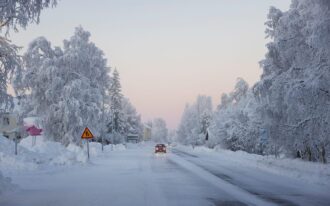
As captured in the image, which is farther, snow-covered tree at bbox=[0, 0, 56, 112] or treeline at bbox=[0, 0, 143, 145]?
treeline at bbox=[0, 0, 143, 145]

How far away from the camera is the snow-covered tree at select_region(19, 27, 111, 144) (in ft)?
149

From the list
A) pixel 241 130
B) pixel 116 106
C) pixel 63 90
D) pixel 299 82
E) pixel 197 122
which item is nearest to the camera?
pixel 299 82

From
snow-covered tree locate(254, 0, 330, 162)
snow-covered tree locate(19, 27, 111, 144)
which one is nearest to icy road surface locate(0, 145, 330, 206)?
snow-covered tree locate(254, 0, 330, 162)

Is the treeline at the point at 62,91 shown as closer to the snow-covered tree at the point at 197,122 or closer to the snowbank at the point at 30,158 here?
the snowbank at the point at 30,158

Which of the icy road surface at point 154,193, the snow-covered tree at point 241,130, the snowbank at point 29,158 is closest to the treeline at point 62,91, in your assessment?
the snowbank at point 29,158

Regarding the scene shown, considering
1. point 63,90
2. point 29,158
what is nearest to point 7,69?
point 29,158

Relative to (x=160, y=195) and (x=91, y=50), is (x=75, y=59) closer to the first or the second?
(x=91, y=50)

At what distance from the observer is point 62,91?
45.7 metres

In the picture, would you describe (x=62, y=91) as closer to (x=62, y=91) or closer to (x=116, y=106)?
(x=62, y=91)

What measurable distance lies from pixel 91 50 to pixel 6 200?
41.2 metres

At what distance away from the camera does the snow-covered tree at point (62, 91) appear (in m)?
45.3

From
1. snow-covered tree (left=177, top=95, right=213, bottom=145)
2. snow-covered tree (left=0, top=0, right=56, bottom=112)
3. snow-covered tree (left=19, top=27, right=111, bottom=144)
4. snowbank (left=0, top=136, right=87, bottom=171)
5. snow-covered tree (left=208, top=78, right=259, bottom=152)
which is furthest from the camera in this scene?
snow-covered tree (left=177, top=95, right=213, bottom=145)

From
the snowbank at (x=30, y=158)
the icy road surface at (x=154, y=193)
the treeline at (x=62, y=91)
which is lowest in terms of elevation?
the icy road surface at (x=154, y=193)

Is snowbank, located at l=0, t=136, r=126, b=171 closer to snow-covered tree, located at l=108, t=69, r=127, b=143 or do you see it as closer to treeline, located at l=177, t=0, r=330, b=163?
treeline, located at l=177, t=0, r=330, b=163
